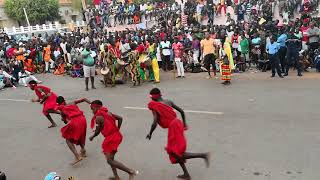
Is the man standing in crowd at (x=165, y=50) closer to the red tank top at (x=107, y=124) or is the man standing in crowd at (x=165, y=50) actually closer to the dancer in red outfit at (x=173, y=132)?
the dancer in red outfit at (x=173, y=132)

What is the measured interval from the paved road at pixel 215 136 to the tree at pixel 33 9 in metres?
48.9

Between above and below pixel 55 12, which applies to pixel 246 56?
below

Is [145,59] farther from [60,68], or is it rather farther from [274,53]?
[60,68]

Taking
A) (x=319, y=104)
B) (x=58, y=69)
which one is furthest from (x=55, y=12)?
(x=319, y=104)

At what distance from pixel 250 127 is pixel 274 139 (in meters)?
1.00

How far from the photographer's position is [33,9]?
6112cm

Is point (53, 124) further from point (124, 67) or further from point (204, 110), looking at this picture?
point (124, 67)

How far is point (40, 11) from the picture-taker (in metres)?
61.8

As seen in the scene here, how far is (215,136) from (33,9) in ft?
185

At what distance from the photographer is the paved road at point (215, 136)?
7.52 m

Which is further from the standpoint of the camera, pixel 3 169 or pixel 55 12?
pixel 55 12

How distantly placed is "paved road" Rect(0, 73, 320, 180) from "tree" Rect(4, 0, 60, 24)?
4892cm

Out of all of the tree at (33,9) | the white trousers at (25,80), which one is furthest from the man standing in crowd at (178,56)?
the tree at (33,9)

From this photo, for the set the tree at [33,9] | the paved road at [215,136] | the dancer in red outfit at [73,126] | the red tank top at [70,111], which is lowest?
the paved road at [215,136]
